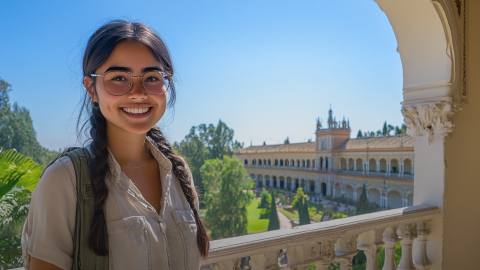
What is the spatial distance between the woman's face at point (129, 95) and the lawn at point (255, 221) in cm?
3102

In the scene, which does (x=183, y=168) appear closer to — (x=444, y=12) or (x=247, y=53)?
(x=444, y=12)

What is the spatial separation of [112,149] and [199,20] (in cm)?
5355

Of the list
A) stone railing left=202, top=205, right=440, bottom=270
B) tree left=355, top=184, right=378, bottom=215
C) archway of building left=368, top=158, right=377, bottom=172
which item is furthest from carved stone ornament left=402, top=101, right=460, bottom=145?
tree left=355, top=184, right=378, bottom=215

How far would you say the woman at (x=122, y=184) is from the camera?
0.62 meters

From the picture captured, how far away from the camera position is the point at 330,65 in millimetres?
58969

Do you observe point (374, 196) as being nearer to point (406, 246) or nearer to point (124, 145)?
point (406, 246)

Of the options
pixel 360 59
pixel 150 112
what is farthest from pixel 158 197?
pixel 360 59

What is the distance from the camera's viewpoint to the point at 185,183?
0.90 m

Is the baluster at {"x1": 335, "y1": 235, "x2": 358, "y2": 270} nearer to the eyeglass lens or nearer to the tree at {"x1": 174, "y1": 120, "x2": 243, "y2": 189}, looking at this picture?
the eyeglass lens

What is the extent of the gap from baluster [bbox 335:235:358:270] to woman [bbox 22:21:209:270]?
3.67 ft

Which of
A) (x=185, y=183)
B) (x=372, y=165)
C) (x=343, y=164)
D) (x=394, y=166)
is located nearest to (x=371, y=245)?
(x=185, y=183)

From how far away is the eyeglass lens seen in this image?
0.72m

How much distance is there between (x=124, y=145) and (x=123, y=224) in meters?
0.20

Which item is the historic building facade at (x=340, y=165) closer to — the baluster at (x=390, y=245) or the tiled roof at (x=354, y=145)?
the tiled roof at (x=354, y=145)
